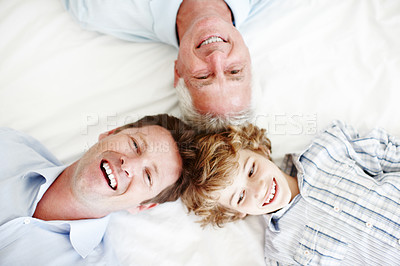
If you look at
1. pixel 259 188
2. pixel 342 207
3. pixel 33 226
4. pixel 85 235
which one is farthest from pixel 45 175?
pixel 342 207

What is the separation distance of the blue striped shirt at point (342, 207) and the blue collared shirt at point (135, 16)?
3.10 feet

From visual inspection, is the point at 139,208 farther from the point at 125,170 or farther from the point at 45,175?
the point at 45,175

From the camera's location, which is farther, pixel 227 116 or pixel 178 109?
pixel 178 109

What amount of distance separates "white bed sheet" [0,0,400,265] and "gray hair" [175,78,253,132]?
0.23 metres

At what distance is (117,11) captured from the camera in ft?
6.48

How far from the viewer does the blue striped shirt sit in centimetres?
156

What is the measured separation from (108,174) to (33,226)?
425 mm

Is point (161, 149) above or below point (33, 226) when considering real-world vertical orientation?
above

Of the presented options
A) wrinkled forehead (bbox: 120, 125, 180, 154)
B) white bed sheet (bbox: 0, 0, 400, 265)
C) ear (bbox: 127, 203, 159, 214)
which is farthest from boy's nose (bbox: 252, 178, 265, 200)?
ear (bbox: 127, 203, 159, 214)

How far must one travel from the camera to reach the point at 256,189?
1.56 meters

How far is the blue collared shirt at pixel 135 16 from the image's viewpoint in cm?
191

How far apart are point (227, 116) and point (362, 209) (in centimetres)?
81

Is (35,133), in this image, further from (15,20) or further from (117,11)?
(117,11)

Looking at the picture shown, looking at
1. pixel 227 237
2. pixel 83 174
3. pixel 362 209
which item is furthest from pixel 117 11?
pixel 362 209
